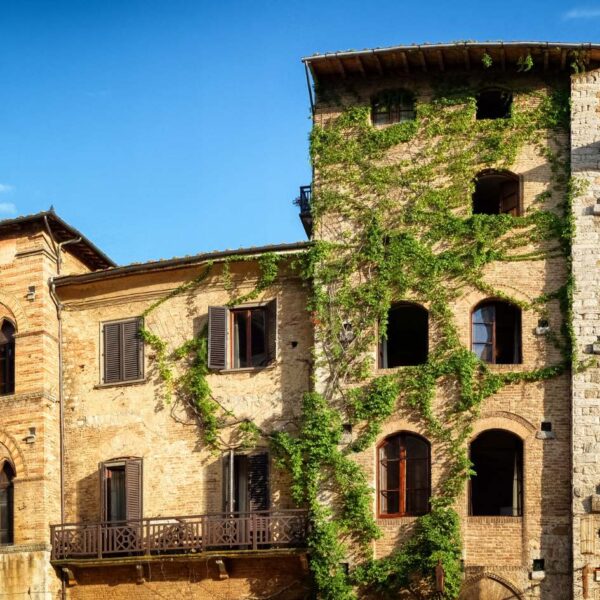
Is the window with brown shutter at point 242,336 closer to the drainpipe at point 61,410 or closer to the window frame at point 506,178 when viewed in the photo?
the drainpipe at point 61,410

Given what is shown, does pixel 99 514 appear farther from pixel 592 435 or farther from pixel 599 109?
pixel 599 109

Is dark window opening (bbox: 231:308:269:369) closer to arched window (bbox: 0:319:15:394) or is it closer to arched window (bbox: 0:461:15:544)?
arched window (bbox: 0:319:15:394)

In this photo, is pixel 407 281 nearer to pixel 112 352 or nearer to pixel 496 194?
pixel 496 194

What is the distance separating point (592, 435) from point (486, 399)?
242 centimetres

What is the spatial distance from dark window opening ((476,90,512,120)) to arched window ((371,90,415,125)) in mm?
1617

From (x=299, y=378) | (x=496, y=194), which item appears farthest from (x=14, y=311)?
(x=496, y=194)

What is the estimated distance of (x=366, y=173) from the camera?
30.1 m

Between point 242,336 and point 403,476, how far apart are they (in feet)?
17.3

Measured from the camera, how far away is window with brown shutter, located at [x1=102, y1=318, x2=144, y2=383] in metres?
31.4

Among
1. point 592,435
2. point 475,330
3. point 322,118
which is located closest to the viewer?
point 592,435

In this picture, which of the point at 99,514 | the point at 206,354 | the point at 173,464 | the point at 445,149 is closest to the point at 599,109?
the point at 445,149

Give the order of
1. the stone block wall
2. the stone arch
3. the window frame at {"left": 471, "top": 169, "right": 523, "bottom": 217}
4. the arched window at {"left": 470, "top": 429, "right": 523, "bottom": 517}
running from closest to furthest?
the stone block wall, the stone arch, the arched window at {"left": 470, "top": 429, "right": 523, "bottom": 517}, the window frame at {"left": 471, "top": 169, "right": 523, "bottom": 217}

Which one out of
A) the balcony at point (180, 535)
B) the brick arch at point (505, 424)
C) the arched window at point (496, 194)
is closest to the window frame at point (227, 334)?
the balcony at point (180, 535)

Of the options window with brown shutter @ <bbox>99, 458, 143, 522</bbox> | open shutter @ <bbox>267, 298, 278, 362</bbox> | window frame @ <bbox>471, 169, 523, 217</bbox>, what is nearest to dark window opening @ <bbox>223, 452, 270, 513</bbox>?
window with brown shutter @ <bbox>99, 458, 143, 522</bbox>
